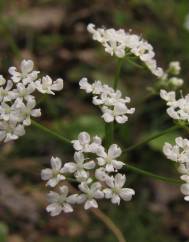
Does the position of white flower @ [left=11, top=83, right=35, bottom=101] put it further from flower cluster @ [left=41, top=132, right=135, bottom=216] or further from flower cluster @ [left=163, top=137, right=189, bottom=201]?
flower cluster @ [left=163, top=137, right=189, bottom=201]

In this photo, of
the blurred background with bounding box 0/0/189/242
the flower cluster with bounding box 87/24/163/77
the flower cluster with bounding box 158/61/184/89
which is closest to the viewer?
the flower cluster with bounding box 87/24/163/77

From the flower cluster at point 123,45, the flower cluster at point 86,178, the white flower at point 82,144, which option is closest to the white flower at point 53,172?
the flower cluster at point 86,178

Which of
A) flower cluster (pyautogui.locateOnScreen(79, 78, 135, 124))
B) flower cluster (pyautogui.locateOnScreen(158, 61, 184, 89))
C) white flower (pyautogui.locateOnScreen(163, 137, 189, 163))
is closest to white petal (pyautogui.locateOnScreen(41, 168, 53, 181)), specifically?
flower cluster (pyautogui.locateOnScreen(79, 78, 135, 124))

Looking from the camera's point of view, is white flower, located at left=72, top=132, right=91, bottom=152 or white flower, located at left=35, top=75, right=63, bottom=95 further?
white flower, located at left=35, top=75, right=63, bottom=95

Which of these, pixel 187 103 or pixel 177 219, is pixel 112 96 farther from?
pixel 177 219

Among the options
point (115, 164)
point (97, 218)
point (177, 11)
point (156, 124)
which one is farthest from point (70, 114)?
point (115, 164)

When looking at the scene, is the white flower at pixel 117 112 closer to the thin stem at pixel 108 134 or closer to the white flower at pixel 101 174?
the thin stem at pixel 108 134

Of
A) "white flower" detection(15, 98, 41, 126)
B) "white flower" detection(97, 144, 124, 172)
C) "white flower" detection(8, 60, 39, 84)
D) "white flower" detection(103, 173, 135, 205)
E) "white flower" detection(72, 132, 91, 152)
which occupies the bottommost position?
"white flower" detection(103, 173, 135, 205)

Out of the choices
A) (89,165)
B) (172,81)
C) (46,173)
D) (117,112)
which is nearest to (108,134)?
(117,112)
